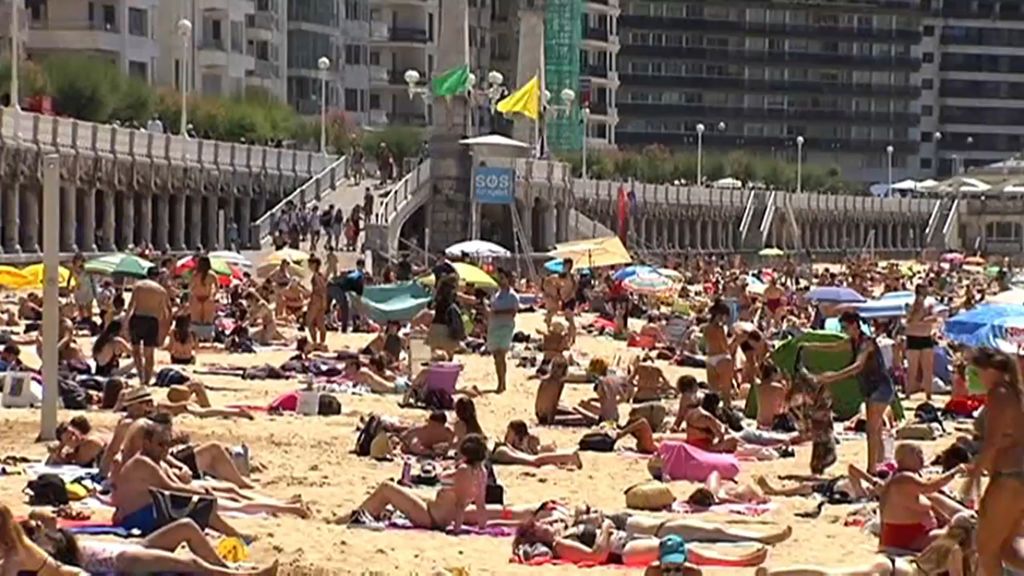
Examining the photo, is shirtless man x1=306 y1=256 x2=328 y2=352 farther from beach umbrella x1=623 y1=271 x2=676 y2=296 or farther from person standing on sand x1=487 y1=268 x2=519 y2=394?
beach umbrella x1=623 y1=271 x2=676 y2=296

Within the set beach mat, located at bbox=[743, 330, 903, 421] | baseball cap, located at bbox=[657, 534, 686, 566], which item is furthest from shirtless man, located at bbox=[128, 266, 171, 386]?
baseball cap, located at bbox=[657, 534, 686, 566]

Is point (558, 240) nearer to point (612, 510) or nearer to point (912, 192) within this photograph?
point (612, 510)

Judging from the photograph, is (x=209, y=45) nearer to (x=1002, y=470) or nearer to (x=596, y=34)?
(x=596, y=34)

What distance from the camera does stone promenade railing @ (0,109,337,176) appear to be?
41.5 m

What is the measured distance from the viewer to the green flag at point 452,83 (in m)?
50.1

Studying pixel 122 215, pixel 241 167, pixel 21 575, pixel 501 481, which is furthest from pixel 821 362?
pixel 241 167

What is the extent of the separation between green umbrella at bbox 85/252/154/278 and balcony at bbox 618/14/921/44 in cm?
8266

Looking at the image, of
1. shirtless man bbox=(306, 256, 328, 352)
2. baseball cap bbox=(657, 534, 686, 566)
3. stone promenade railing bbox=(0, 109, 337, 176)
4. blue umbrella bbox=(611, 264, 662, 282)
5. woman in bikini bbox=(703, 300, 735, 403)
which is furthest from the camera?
stone promenade railing bbox=(0, 109, 337, 176)

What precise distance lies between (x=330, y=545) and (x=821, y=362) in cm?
809

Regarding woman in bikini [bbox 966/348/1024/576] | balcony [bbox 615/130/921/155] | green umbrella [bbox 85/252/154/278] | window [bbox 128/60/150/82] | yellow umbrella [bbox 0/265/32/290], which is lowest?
balcony [bbox 615/130/921/155]

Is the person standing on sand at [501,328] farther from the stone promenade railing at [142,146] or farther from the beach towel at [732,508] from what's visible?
the stone promenade railing at [142,146]

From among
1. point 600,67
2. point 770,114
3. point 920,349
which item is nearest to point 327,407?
point 920,349

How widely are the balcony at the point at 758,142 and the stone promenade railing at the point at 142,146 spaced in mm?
53444

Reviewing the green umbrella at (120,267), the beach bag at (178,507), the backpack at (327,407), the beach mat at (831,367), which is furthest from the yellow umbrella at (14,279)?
the beach bag at (178,507)
